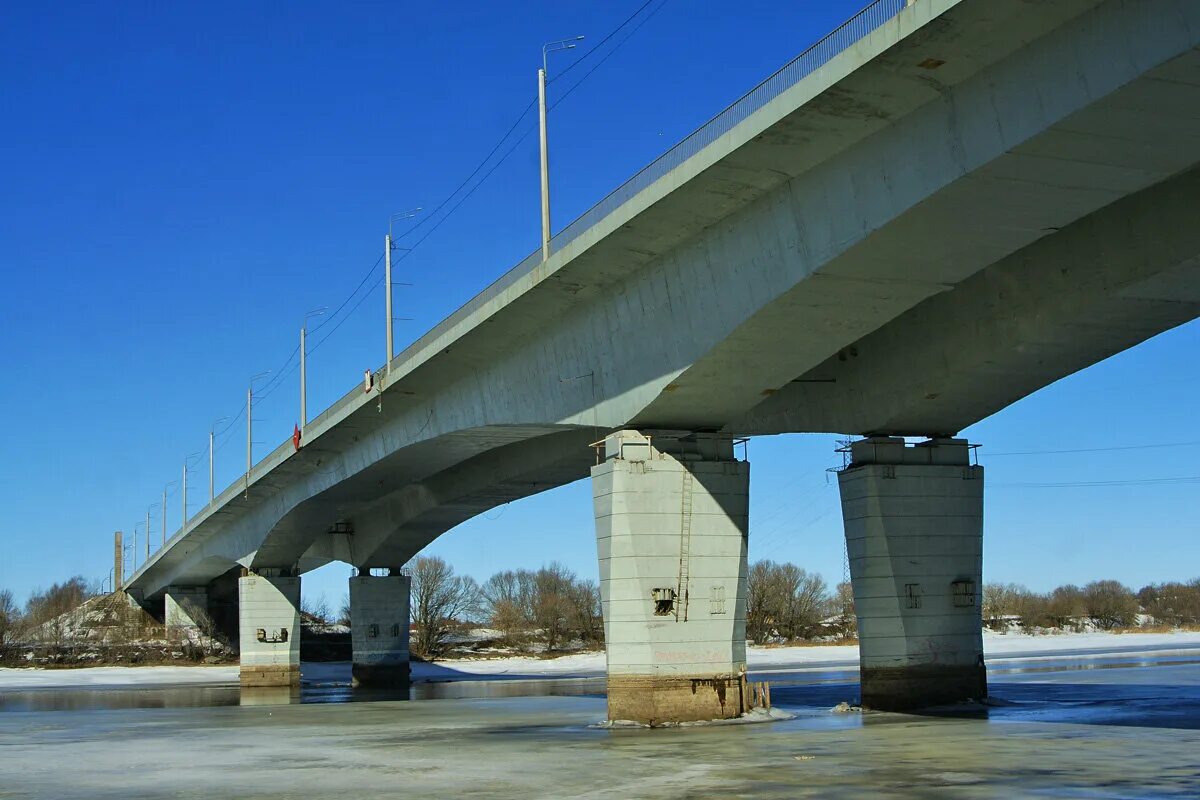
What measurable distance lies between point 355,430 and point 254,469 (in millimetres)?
14160

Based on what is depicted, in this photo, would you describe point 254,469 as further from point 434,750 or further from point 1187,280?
point 1187,280

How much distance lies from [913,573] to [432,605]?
238 feet

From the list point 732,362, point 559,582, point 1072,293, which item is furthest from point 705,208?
point 559,582

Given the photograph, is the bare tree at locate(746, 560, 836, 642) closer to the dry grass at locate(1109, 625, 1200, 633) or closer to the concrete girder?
the dry grass at locate(1109, 625, 1200, 633)

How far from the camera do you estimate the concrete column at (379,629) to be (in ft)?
224

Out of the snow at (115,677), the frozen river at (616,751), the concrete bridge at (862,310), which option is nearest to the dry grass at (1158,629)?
the snow at (115,677)

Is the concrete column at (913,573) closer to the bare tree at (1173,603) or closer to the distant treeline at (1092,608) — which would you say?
the distant treeline at (1092,608)

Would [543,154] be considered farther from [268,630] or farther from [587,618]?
[587,618]

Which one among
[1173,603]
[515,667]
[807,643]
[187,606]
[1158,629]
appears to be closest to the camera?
[515,667]

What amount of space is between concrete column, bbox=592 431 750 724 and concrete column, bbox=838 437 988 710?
177 inches

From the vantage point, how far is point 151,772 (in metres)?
21.8

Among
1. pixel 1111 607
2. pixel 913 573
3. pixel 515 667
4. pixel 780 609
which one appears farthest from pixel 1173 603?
pixel 913 573

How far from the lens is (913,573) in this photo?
3350cm

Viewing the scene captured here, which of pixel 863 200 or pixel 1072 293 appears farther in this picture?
pixel 1072 293
